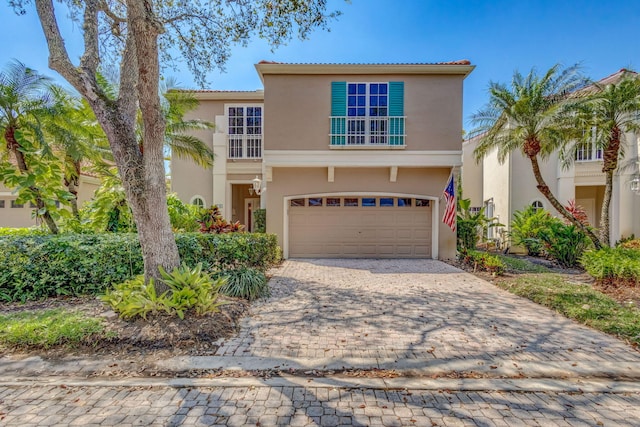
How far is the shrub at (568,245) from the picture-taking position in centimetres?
1042

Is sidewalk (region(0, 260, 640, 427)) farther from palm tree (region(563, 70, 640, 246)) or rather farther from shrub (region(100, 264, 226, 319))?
palm tree (region(563, 70, 640, 246))

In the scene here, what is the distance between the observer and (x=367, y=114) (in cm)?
1141

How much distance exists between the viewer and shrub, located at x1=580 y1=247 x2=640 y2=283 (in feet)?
24.7

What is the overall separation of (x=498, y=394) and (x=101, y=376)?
4.48 meters

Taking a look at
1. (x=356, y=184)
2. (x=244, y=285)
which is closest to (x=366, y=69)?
(x=356, y=184)

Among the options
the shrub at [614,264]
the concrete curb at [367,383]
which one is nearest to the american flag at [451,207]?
the shrub at [614,264]

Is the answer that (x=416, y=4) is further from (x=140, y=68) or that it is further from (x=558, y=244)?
(x=558, y=244)

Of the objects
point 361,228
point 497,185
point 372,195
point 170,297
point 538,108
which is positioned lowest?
point 170,297

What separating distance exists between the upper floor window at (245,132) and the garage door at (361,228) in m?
4.04

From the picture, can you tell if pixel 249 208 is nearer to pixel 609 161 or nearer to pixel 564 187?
pixel 609 161

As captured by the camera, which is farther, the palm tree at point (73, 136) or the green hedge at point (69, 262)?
the palm tree at point (73, 136)

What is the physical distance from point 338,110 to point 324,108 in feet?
1.67

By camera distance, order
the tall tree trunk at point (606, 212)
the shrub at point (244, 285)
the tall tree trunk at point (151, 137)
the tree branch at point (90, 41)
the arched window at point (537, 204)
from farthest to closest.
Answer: the arched window at point (537, 204) < the tall tree trunk at point (606, 212) < the shrub at point (244, 285) < the tree branch at point (90, 41) < the tall tree trunk at point (151, 137)

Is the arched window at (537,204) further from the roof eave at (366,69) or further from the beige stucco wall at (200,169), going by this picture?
the beige stucco wall at (200,169)
